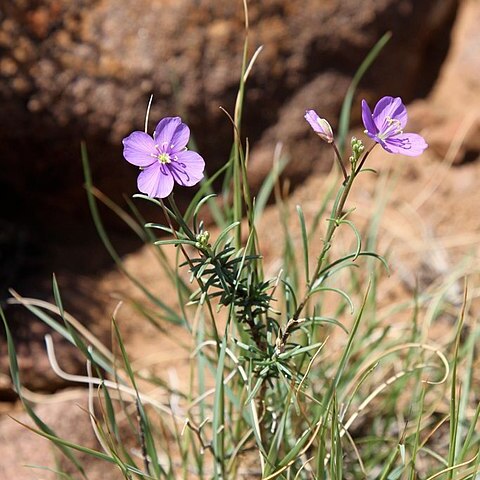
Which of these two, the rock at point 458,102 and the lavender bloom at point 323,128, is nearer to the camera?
the lavender bloom at point 323,128

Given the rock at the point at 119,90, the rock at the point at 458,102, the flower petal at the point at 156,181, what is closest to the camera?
the flower petal at the point at 156,181

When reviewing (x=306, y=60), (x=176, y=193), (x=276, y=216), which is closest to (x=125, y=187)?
(x=176, y=193)

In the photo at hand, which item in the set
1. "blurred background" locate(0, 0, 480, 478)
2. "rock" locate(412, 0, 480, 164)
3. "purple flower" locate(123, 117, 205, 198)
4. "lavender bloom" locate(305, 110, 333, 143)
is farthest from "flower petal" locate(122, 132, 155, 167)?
"rock" locate(412, 0, 480, 164)

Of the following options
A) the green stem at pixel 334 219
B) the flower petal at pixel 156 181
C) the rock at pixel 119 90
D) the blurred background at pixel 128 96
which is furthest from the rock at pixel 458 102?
the flower petal at pixel 156 181

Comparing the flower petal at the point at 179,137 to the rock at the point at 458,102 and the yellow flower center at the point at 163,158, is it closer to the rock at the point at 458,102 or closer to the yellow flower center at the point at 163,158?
the yellow flower center at the point at 163,158

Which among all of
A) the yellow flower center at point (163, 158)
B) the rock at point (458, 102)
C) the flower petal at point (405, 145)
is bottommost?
the rock at point (458, 102)

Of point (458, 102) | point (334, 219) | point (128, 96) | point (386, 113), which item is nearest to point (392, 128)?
point (386, 113)

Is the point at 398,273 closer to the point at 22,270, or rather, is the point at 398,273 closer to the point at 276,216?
the point at 276,216

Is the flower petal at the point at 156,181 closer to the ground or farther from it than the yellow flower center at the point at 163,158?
closer to the ground
